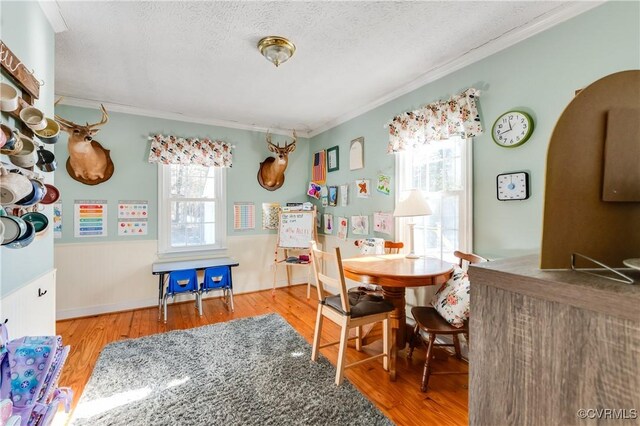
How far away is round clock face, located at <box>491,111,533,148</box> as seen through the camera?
6.50 ft

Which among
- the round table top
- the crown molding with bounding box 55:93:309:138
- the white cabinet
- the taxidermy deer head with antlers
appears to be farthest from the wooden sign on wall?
the round table top

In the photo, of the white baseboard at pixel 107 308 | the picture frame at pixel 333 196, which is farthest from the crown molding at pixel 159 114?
the white baseboard at pixel 107 308

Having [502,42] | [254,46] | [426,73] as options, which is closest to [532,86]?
[502,42]

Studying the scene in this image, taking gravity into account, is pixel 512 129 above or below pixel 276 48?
below

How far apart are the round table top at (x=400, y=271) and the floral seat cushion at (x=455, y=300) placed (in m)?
0.07

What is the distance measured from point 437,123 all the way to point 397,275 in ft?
4.62

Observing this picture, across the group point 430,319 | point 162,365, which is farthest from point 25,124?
point 430,319

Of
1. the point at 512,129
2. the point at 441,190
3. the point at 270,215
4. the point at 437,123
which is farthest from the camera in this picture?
the point at 270,215

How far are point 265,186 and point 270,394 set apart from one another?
2.98 m

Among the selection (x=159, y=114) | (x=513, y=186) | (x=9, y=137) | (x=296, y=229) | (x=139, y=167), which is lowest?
(x=296, y=229)

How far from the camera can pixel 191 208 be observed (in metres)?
3.88

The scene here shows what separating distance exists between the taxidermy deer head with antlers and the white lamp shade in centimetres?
303

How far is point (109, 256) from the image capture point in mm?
3389

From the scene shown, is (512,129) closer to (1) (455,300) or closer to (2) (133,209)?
(1) (455,300)
